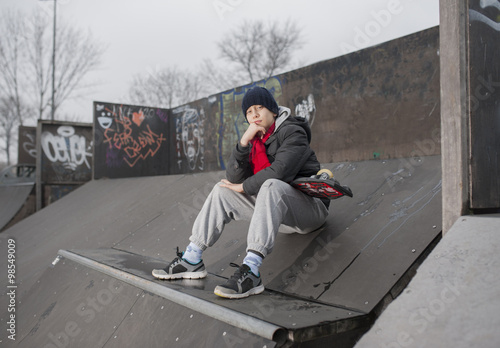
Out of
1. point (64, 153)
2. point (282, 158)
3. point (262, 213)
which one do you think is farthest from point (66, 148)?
point (262, 213)

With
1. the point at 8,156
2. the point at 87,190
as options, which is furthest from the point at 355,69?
the point at 8,156

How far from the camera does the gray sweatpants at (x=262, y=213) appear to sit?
93.7 inches

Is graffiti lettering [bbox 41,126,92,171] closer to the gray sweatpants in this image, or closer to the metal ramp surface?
the metal ramp surface

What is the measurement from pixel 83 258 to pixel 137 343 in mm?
1491

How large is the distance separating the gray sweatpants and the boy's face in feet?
1.66

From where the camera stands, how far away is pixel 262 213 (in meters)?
2.40

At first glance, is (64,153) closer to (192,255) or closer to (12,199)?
(12,199)

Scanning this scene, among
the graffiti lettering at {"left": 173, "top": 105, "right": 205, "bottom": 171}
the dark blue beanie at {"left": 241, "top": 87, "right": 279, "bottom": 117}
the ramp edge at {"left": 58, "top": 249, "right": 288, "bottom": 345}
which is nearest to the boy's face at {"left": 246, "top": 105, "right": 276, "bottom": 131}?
the dark blue beanie at {"left": 241, "top": 87, "right": 279, "bottom": 117}

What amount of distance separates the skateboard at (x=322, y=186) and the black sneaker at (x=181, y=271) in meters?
0.87

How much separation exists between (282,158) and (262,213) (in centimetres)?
40

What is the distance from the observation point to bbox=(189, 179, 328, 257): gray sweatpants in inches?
93.7

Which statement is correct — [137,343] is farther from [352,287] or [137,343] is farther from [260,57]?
[260,57]

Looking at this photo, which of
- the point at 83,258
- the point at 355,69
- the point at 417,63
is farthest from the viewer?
the point at 355,69

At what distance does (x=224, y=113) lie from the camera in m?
8.25
